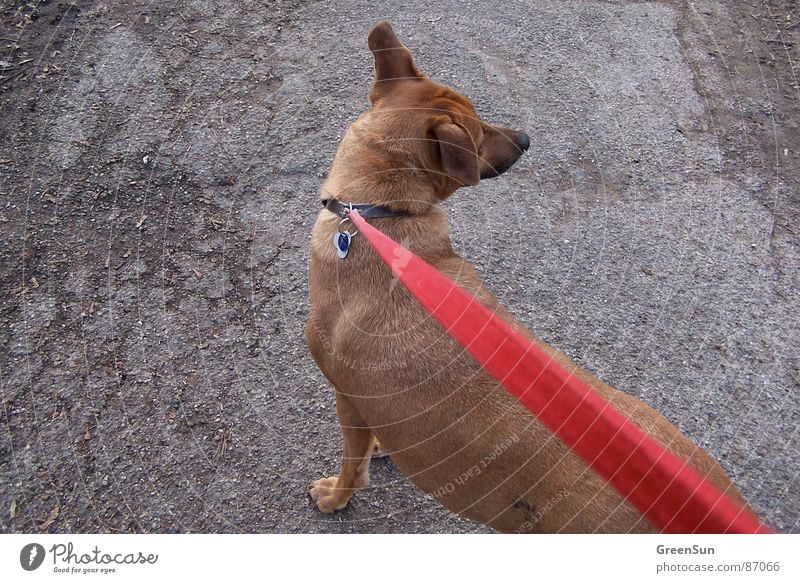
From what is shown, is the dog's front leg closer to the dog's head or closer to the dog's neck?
the dog's neck

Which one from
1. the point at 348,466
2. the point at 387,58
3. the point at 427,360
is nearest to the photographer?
the point at 427,360

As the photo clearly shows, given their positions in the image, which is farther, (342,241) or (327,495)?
(327,495)

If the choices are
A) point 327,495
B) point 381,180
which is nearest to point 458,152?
point 381,180

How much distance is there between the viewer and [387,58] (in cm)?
356

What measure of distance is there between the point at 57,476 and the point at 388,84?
3362 mm

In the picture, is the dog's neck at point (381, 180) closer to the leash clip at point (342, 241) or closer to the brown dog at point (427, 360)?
the brown dog at point (427, 360)

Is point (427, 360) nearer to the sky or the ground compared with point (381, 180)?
nearer to the ground

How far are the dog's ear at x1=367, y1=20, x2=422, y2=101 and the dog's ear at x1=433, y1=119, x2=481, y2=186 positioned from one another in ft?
2.01

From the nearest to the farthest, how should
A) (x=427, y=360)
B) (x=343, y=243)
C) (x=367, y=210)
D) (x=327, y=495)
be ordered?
1. (x=427, y=360)
2. (x=343, y=243)
3. (x=367, y=210)
4. (x=327, y=495)

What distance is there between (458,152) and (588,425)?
1.54 metres

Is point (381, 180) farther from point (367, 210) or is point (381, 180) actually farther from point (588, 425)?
point (588, 425)

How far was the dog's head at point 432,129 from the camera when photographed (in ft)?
10.3

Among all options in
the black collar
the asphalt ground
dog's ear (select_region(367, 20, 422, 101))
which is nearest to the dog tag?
the black collar

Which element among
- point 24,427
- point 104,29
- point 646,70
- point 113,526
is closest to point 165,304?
point 24,427
